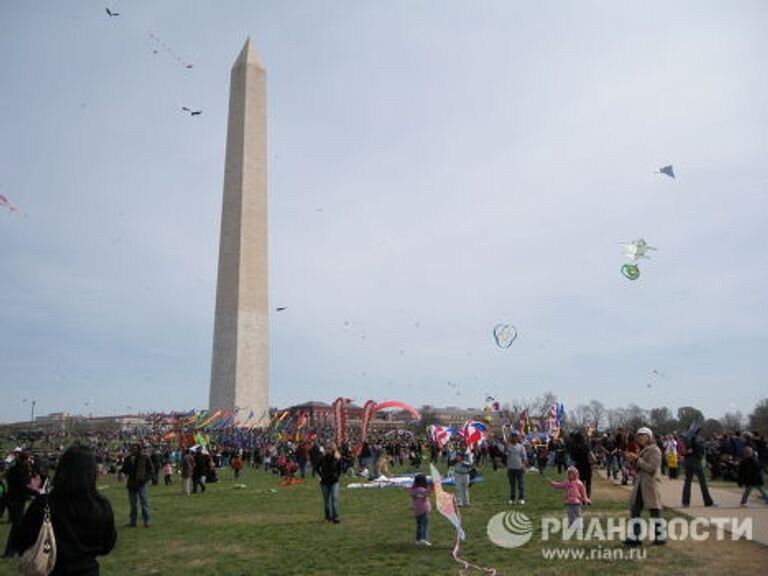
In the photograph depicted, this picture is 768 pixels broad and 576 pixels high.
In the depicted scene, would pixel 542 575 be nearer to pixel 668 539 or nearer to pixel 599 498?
pixel 668 539

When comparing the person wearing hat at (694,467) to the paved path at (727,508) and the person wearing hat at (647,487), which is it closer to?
the paved path at (727,508)

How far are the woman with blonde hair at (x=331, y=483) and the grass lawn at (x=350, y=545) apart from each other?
0.85ft

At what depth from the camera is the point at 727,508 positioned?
1185 cm

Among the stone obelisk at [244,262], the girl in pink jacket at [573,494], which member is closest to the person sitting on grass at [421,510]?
the girl in pink jacket at [573,494]

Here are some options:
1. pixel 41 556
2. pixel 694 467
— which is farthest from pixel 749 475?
pixel 41 556

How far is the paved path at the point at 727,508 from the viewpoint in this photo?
9.77 metres

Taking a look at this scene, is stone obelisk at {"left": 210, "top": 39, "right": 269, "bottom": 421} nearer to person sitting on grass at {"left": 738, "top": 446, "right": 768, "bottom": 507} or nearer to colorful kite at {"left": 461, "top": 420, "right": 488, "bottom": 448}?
colorful kite at {"left": 461, "top": 420, "right": 488, "bottom": 448}

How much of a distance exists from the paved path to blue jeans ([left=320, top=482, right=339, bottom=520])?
6.19m

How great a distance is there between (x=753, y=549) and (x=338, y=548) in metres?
5.56

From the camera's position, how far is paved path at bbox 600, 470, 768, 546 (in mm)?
9773

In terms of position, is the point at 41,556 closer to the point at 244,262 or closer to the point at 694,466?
the point at 694,466

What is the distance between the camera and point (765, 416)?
57.8 meters

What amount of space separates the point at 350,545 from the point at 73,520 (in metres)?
6.30

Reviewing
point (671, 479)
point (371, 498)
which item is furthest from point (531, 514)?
point (671, 479)
